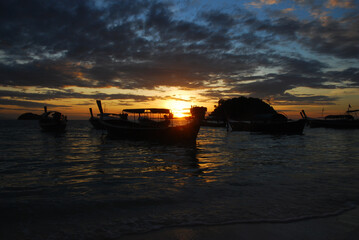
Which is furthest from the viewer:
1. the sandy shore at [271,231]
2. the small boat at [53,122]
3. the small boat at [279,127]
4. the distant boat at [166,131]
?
the small boat at [53,122]

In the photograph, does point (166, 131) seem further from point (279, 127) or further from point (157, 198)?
point (279, 127)

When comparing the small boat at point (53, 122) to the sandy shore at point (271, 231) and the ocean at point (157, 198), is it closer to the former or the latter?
the ocean at point (157, 198)

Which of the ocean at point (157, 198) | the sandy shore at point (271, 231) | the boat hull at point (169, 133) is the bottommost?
the ocean at point (157, 198)

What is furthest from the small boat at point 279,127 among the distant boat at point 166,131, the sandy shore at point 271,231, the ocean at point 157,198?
the sandy shore at point 271,231

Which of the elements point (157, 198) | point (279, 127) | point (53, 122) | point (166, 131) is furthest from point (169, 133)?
point (53, 122)

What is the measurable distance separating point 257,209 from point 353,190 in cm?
360

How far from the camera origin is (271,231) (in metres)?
4.18

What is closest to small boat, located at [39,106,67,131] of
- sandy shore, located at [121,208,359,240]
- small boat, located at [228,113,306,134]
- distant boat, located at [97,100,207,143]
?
distant boat, located at [97,100,207,143]

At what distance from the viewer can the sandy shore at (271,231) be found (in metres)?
3.96

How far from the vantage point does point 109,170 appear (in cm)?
1031

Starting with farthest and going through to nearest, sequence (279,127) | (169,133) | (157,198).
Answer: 1. (279,127)
2. (169,133)
3. (157,198)

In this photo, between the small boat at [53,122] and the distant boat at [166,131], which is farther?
the small boat at [53,122]

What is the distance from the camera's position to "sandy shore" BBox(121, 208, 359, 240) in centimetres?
396

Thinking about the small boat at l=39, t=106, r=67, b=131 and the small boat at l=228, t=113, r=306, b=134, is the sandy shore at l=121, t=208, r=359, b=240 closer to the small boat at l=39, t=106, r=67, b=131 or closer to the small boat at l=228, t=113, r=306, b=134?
the small boat at l=228, t=113, r=306, b=134
